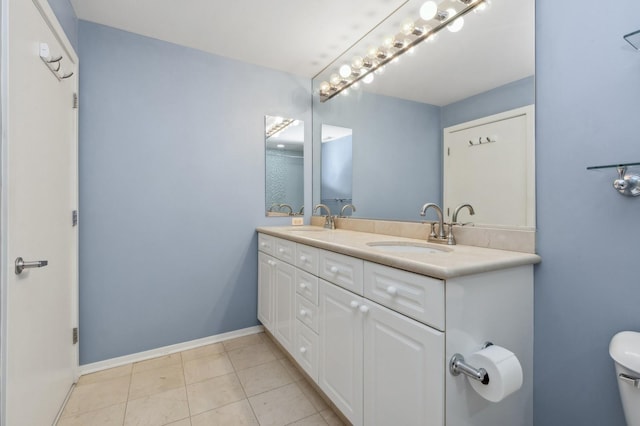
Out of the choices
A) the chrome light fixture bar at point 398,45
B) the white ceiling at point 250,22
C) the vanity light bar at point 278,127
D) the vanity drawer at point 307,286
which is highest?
the white ceiling at point 250,22

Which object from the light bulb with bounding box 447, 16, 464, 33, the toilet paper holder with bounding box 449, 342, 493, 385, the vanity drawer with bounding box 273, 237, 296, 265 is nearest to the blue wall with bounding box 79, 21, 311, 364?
the vanity drawer with bounding box 273, 237, 296, 265

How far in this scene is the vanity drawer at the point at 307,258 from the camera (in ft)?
5.30

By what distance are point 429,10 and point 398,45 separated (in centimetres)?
34

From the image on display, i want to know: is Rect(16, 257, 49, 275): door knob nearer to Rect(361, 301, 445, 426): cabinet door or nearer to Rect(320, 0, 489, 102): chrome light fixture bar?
Rect(361, 301, 445, 426): cabinet door

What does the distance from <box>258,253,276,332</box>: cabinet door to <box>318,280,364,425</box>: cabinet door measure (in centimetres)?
76

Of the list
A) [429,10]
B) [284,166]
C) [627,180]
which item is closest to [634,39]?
[627,180]

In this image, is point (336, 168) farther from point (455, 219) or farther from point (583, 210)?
point (583, 210)

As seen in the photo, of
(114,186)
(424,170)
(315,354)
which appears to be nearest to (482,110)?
(424,170)

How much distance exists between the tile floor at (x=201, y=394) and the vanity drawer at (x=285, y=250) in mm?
740

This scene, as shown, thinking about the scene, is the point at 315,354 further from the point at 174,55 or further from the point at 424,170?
the point at 174,55

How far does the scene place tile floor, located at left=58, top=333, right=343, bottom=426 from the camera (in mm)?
1523

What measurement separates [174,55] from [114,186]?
1055mm

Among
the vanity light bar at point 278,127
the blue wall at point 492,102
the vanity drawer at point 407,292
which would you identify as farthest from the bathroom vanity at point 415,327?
the vanity light bar at point 278,127

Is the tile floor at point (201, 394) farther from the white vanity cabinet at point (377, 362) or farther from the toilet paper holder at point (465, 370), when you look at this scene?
the toilet paper holder at point (465, 370)
